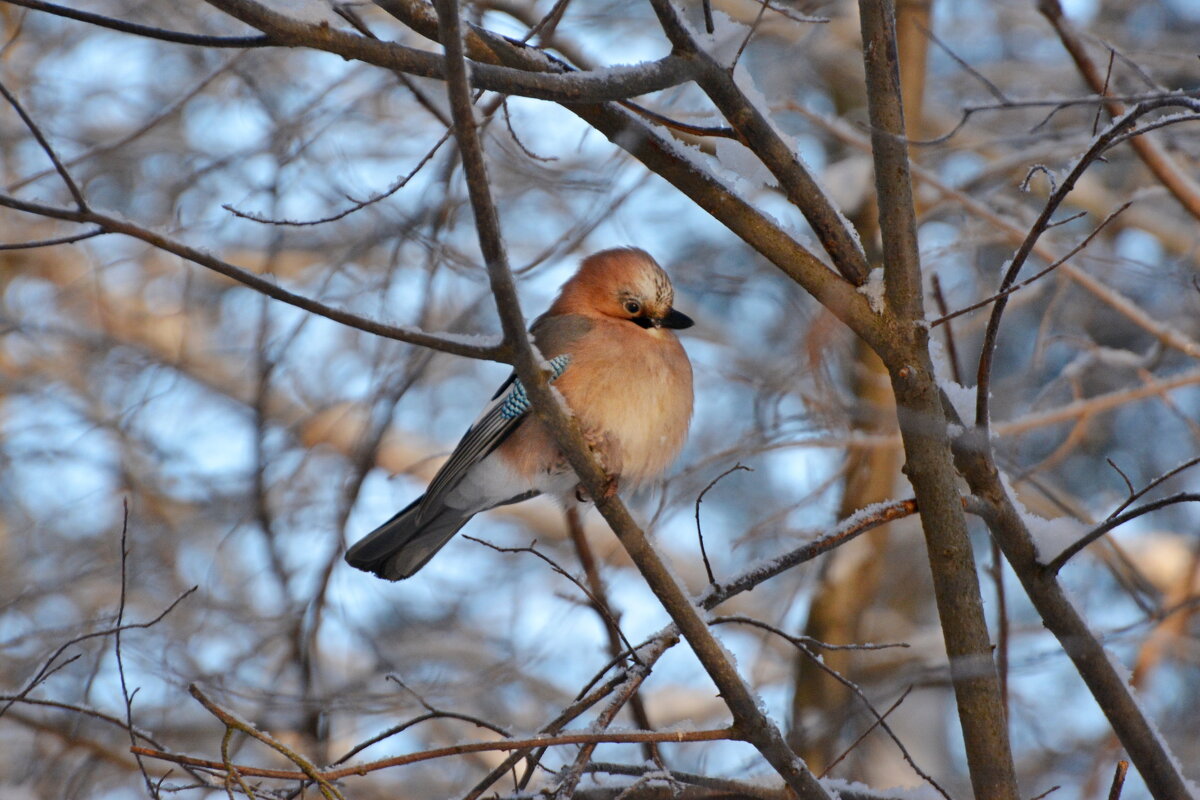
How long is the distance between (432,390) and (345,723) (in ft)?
7.30

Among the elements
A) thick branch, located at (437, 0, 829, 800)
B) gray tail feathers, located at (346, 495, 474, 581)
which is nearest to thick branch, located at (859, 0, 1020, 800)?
thick branch, located at (437, 0, 829, 800)

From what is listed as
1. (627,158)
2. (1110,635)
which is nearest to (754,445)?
(627,158)

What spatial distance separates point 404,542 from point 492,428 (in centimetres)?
46

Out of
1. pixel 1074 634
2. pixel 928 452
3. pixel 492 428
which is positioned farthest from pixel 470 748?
pixel 492 428

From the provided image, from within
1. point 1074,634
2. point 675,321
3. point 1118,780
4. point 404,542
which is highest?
point 675,321

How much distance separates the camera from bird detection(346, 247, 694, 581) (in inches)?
122

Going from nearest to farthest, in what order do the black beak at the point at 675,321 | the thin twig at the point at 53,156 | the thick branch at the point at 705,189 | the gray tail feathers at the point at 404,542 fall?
the thin twig at the point at 53,156 → the thick branch at the point at 705,189 → the gray tail feathers at the point at 404,542 → the black beak at the point at 675,321

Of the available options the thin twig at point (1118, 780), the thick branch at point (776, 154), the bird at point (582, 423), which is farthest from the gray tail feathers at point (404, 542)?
the thin twig at point (1118, 780)

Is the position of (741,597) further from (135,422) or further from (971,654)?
(971,654)

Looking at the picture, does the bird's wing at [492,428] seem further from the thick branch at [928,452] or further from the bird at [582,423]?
the thick branch at [928,452]

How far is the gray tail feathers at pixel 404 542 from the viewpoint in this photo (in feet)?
10.6

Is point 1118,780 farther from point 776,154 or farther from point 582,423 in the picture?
point 582,423

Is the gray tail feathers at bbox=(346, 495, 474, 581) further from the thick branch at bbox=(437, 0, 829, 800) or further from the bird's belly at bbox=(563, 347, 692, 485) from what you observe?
the thick branch at bbox=(437, 0, 829, 800)

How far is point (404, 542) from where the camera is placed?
3.25 meters
